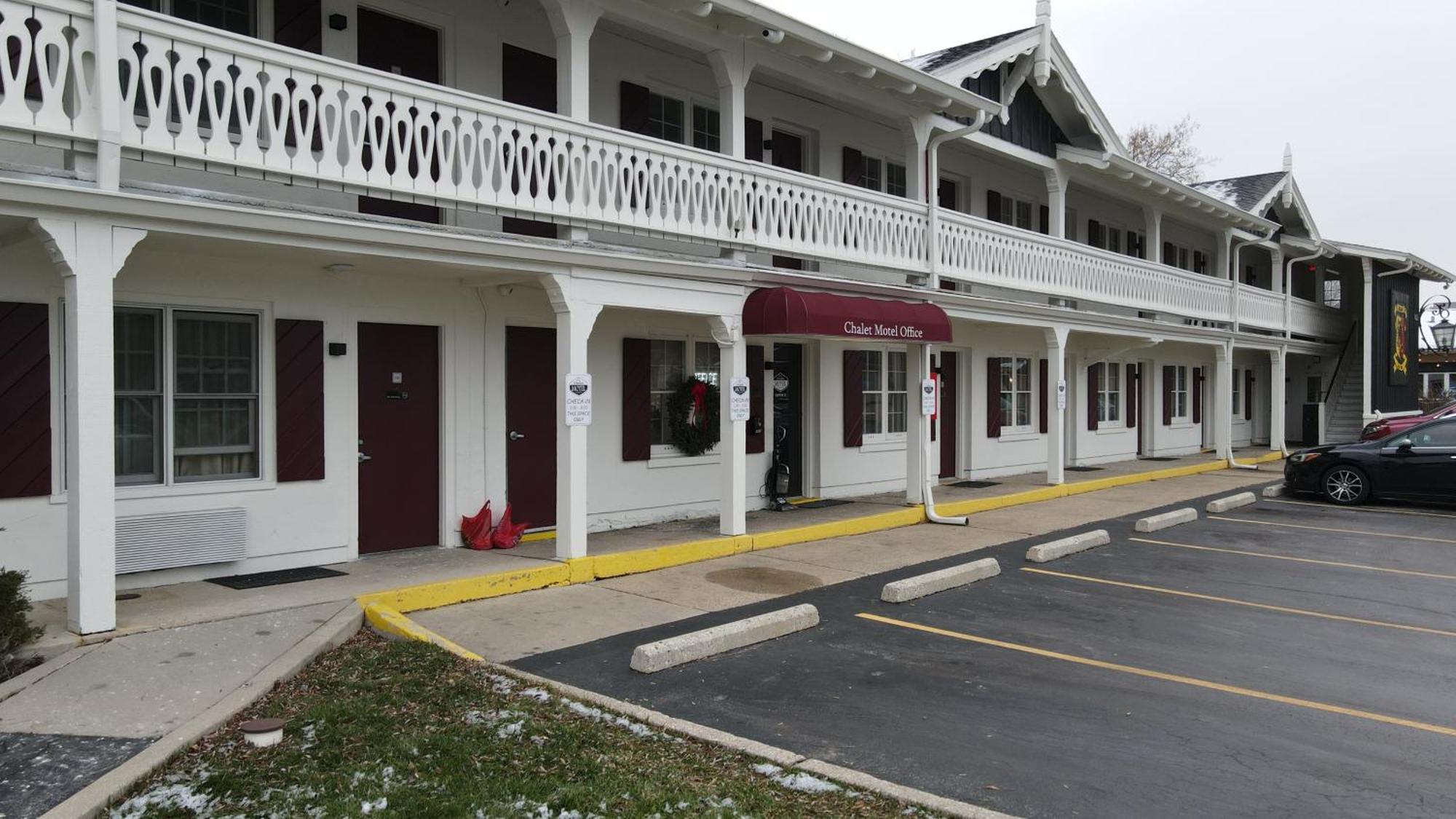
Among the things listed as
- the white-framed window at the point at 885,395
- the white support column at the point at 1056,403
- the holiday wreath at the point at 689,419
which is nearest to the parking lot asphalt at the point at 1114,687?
the holiday wreath at the point at 689,419

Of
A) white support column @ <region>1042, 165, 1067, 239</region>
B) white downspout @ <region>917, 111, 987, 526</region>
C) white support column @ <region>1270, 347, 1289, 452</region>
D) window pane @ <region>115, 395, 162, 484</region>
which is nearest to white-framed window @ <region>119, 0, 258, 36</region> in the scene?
window pane @ <region>115, 395, 162, 484</region>

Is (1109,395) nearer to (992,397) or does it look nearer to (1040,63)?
(992,397)

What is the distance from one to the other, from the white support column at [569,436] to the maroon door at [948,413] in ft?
31.3

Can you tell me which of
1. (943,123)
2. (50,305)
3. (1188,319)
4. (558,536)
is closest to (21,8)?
(50,305)

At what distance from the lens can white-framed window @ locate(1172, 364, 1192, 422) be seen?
25.2 meters

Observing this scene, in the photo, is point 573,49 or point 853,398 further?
point 853,398

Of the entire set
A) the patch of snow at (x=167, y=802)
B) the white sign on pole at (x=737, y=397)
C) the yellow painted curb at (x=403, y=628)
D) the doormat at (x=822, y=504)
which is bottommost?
the patch of snow at (x=167, y=802)

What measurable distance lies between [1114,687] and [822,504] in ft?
26.4

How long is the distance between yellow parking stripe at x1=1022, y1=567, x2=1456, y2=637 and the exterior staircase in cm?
2327

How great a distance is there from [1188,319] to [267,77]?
22397 mm

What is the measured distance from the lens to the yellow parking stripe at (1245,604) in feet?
26.6

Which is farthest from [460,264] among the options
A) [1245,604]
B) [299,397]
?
[1245,604]

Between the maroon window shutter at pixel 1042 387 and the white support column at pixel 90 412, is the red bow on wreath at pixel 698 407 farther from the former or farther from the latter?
the maroon window shutter at pixel 1042 387

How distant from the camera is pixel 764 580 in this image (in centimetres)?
948
